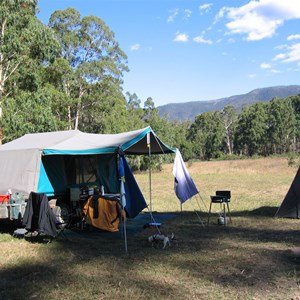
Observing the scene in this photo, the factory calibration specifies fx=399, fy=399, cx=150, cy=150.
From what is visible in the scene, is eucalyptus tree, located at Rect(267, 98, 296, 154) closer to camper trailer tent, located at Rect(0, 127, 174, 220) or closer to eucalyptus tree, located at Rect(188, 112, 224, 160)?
eucalyptus tree, located at Rect(188, 112, 224, 160)

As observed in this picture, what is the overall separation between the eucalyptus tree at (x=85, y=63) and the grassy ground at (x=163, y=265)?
19810mm

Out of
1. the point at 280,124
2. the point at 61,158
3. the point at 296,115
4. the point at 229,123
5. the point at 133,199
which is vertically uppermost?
the point at 296,115

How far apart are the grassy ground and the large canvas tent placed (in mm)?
1197

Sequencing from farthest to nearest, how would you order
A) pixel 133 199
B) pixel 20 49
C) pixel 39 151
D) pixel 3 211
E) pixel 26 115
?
pixel 26 115 < pixel 20 49 < pixel 133 199 < pixel 39 151 < pixel 3 211

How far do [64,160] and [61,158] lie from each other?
12cm

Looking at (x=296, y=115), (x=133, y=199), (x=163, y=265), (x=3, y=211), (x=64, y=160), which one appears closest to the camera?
(x=163, y=265)

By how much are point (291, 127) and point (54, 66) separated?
5087cm

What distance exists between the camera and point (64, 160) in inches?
378

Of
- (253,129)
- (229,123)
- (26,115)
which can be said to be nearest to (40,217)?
(26,115)

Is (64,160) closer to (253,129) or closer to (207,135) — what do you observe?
(253,129)

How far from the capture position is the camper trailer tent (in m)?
8.12

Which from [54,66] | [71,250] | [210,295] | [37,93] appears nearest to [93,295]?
[210,295]

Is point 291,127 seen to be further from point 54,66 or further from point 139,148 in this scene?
point 139,148

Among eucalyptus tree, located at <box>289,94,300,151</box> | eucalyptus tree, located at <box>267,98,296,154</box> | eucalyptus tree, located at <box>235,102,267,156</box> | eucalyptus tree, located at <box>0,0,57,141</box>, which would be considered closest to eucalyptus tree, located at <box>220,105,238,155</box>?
eucalyptus tree, located at <box>235,102,267,156</box>
